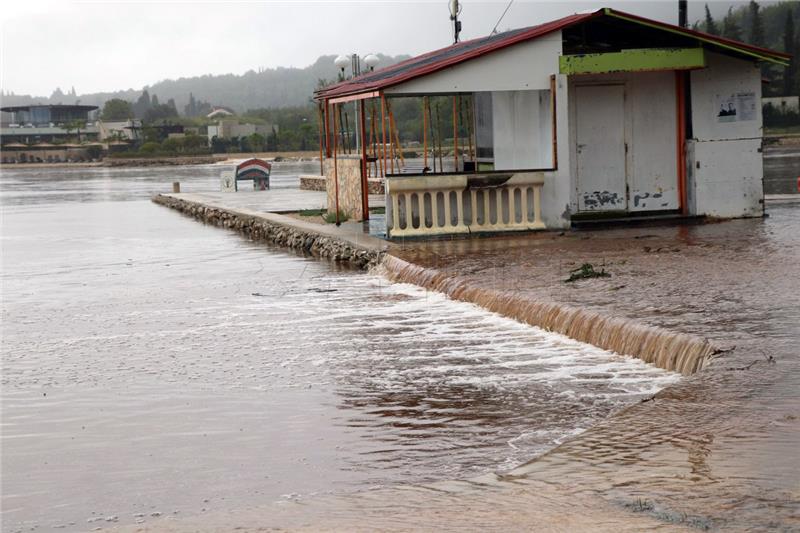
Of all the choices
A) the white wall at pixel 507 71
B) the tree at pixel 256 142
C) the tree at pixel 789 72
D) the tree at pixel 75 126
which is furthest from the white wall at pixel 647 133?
the tree at pixel 75 126

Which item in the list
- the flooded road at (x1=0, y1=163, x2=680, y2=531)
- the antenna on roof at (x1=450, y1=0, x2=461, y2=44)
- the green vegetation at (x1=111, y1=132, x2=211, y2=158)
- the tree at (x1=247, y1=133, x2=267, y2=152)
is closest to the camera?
the flooded road at (x1=0, y1=163, x2=680, y2=531)

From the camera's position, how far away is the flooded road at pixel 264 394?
8211 mm

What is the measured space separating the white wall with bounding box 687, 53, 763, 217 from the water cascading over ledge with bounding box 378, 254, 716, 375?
7.26m

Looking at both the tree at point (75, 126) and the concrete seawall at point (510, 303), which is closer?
the concrete seawall at point (510, 303)

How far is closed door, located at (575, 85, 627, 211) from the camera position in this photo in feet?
71.2

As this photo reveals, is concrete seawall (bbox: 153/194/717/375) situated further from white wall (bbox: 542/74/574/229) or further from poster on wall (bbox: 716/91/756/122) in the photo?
poster on wall (bbox: 716/91/756/122)

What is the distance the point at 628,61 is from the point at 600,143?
1822 millimetres

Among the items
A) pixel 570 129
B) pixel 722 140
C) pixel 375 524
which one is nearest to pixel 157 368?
pixel 375 524

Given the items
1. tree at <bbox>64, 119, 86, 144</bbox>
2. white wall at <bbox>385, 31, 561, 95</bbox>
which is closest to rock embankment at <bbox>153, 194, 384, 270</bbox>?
white wall at <bbox>385, 31, 561, 95</bbox>

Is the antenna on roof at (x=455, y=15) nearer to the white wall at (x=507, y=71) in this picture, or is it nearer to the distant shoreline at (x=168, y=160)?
the white wall at (x=507, y=71)

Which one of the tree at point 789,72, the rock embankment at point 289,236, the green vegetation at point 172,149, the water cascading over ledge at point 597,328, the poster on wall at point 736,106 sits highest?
the tree at point 789,72

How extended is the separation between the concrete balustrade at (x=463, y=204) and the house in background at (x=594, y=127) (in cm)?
2

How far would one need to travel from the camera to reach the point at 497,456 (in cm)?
850

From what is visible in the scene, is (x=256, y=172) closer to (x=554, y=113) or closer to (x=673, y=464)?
(x=554, y=113)
